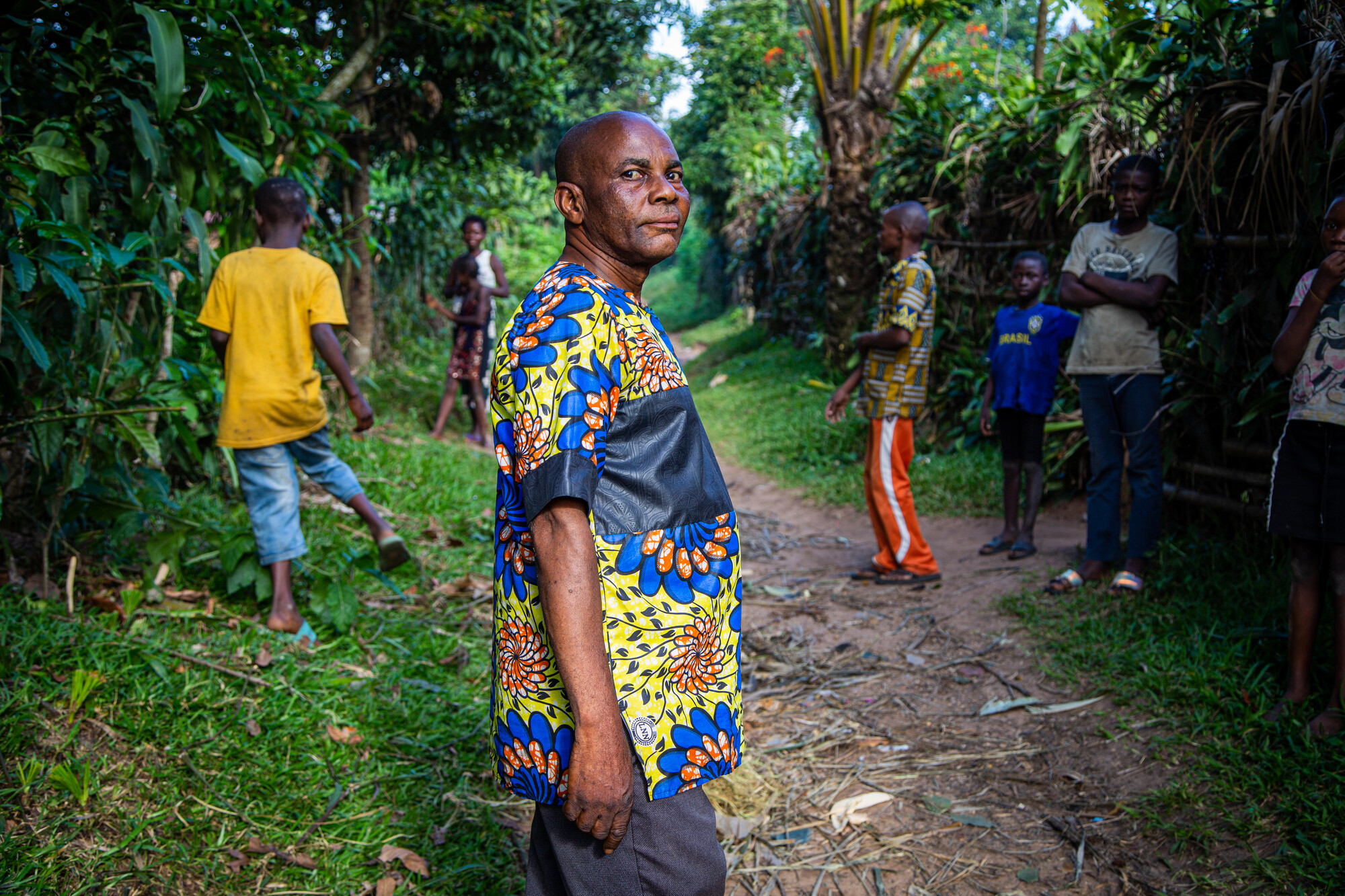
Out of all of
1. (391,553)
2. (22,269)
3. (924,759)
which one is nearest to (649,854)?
(924,759)

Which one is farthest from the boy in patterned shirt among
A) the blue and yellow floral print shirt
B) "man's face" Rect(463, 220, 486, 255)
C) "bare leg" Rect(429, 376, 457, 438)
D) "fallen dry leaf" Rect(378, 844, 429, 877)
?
"man's face" Rect(463, 220, 486, 255)

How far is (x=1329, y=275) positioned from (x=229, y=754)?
364cm

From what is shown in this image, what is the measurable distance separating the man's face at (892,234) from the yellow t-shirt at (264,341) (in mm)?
2972

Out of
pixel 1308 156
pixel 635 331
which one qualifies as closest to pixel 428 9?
pixel 1308 156

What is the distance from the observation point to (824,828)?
2.74 meters

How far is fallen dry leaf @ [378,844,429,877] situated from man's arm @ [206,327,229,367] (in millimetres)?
2095

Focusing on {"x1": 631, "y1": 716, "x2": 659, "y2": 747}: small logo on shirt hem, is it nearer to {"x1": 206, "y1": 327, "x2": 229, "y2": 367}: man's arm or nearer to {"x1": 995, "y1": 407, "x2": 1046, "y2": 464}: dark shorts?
{"x1": 206, "y1": 327, "x2": 229, "y2": 367}: man's arm

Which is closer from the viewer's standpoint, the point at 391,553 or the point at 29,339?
the point at 29,339

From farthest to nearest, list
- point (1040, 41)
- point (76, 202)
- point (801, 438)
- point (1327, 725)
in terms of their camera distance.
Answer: point (801, 438), point (1040, 41), point (76, 202), point (1327, 725)

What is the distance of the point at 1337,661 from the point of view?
→ 8.84 feet

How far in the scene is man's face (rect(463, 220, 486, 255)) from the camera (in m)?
7.83

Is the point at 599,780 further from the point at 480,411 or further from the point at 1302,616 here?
the point at 480,411

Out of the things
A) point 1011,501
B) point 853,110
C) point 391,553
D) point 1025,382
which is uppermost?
point 853,110

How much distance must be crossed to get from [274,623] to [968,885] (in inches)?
106
